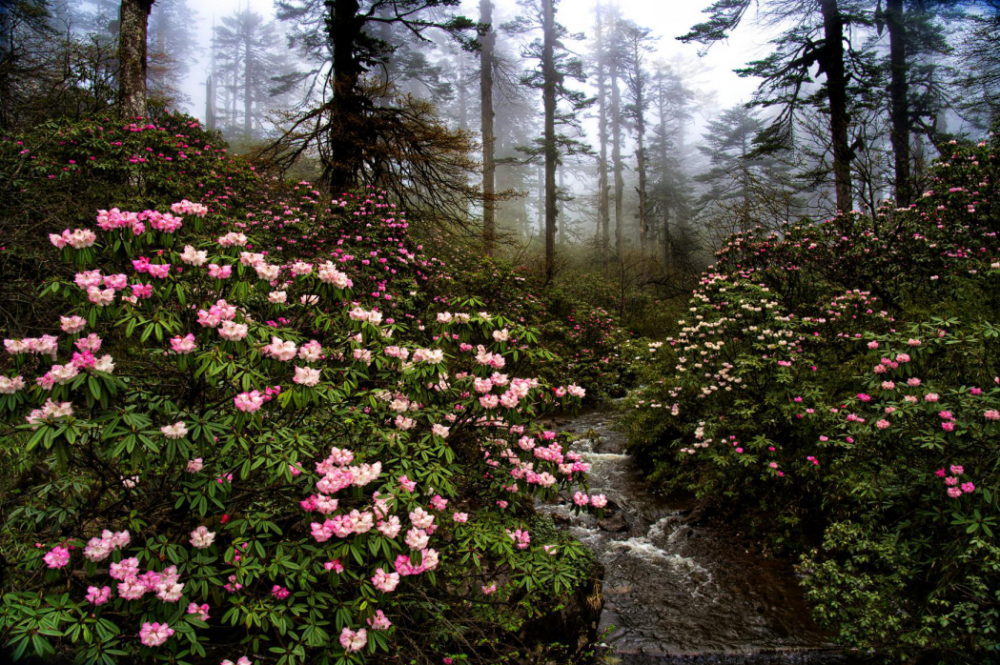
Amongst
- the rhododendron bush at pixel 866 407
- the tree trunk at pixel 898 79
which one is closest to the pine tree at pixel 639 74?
the tree trunk at pixel 898 79

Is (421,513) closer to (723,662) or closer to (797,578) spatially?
(723,662)

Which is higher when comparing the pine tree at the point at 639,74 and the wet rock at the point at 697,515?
the pine tree at the point at 639,74

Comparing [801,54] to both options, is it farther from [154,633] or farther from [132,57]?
[154,633]

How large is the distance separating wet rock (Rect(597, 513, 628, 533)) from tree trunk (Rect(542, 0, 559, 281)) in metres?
8.79

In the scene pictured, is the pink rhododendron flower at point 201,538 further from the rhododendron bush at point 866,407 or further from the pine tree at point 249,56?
the pine tree at point 249,56

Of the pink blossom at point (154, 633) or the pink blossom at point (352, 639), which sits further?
the pink blossom at point (352, 639)

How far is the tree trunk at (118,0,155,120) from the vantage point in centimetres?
693

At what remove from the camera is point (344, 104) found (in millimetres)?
7980

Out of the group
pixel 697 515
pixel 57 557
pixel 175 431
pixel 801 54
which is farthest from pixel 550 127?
pixel 57 557

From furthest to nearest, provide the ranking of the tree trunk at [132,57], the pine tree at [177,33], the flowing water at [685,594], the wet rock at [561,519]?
the pine tree at [177,33] → the tree trunk at [132,57] → the wet rock at [561,519] → the flowing water at [685,594]

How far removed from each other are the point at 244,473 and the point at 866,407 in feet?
15.0

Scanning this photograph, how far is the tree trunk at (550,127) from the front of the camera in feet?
47.7

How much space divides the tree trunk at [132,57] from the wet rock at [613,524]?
29.2ft

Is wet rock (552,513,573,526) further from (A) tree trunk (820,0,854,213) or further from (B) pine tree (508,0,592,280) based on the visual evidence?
(B) pine tree (508,0,592,280)
